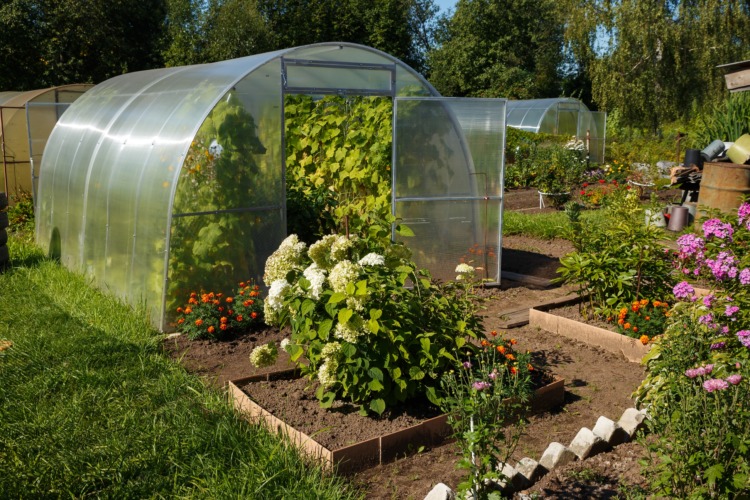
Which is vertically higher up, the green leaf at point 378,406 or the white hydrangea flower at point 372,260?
the white hydrangea flower at point 372,260

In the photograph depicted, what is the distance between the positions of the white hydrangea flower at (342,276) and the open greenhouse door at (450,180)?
11.6 feet

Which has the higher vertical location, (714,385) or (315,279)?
(315,279)

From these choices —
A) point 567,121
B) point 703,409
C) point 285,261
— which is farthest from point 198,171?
point 567,121

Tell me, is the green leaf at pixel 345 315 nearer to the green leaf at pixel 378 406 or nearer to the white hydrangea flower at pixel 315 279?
the white hydrangea flower at pixel 315 279

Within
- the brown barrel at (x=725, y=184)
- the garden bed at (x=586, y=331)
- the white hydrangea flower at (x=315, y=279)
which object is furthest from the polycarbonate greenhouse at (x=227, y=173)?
the brown barrel at (x=725, y=184)

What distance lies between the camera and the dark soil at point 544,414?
3807 millimetres

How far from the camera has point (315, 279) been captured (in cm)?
429

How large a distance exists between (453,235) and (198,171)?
306 cm

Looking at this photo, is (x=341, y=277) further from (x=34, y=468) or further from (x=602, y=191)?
(x=602, y=191)

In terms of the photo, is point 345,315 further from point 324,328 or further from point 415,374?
point 415,374

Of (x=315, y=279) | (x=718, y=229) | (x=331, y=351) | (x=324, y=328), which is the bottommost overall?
(x=331, y=351)

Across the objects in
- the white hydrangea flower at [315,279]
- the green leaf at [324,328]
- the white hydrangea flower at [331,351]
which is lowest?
the white hydrangea flower at [331,351]

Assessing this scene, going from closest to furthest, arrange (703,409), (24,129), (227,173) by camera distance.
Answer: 1. (703,409)
2. (227,173)
3. (24,129)

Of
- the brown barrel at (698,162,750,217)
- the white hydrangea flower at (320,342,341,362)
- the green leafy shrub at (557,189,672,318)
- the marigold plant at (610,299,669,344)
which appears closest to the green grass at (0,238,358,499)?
the white hydrangea flower at (320,342,341,362)
